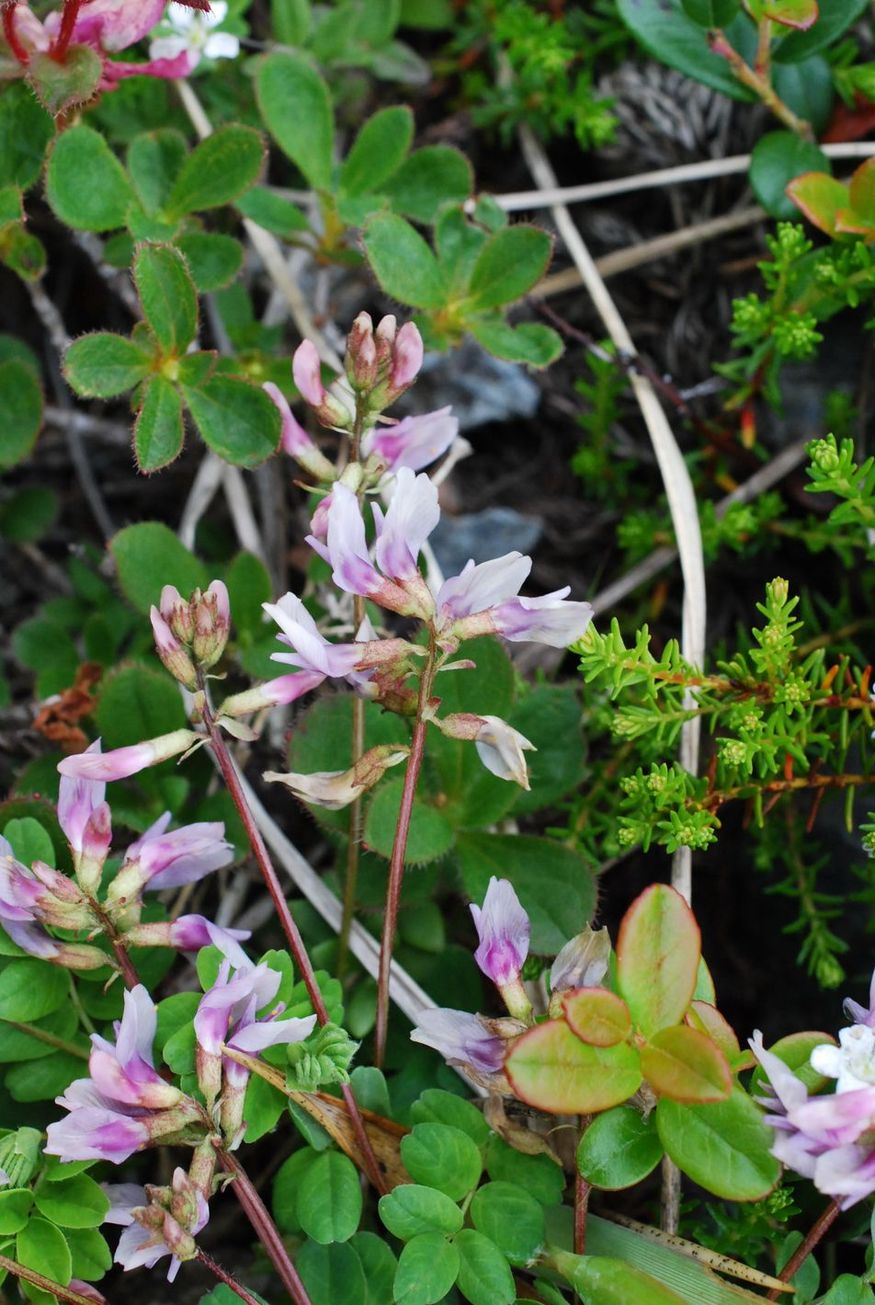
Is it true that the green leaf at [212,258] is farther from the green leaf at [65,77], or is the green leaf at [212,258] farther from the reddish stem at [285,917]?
the reddish stem at [285,917]

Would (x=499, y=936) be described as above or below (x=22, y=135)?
below

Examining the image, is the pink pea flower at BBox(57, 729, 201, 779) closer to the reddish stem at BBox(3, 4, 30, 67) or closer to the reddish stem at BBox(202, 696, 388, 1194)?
the reddish stem at BBox(202, 696, 388, 1194)

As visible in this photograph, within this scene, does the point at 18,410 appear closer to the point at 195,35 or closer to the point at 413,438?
the point at 195,35

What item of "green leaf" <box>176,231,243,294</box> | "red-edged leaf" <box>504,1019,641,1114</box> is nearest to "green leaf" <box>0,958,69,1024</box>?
"red-edged leaf" <box>504,1019,641,1114</box>

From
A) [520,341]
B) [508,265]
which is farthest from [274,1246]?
[508,265]

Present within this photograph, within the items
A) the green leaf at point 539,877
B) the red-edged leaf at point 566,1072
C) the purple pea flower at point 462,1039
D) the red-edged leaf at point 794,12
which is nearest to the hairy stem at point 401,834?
the purple pea flower at point 462,1039

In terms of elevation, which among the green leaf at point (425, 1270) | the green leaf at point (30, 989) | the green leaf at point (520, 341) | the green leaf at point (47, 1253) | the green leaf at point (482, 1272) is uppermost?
the green leaf at point (520, 341)
